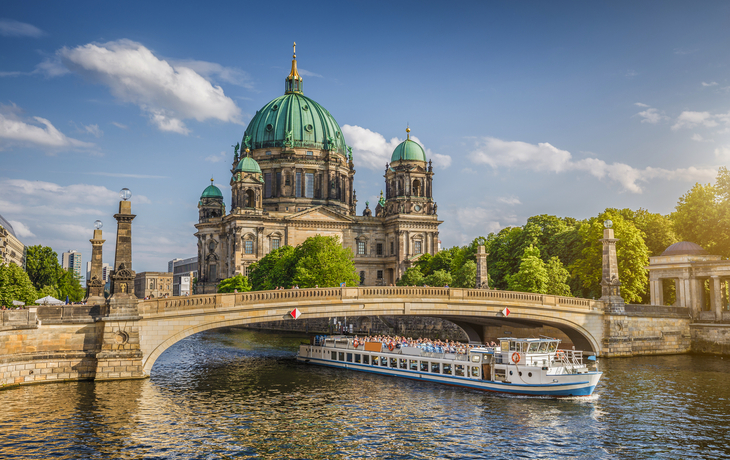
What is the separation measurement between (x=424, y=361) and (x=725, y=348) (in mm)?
26320

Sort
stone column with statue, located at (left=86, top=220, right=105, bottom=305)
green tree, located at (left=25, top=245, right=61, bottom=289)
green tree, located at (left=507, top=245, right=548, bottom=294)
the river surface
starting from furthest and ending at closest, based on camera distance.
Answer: green tree, located at (left=25, top=245, right=61, bottom=289), green tree, located at (left=507, top=245, right=548, bottom=294), stone column with statue, located at (left=86, top=220, right=105, bottom=305), the river surface

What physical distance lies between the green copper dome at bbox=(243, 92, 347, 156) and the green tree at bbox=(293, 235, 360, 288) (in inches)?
1726

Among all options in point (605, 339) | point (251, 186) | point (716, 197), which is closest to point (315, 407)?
point (605, 339)

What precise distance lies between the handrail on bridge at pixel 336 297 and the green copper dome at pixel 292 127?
82.5m

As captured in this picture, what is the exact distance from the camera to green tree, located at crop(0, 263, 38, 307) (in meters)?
60.9

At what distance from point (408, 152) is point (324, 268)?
127 feet

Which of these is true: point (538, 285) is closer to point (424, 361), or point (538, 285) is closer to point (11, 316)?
point (424, 361)

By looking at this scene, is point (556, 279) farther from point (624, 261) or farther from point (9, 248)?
point (9, 248)

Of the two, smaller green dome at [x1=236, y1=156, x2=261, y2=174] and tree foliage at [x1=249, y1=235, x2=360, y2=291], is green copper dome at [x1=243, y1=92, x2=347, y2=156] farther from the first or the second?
tree foliage at [x1=249, y1=235, x2=360, y2=291]

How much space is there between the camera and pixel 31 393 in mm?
32250

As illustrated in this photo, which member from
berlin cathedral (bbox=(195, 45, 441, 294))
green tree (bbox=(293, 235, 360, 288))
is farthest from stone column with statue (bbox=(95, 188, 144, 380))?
berlin cathedral (bbox=(195, 45, 441, 294))

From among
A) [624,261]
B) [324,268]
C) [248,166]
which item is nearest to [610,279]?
[624,261]

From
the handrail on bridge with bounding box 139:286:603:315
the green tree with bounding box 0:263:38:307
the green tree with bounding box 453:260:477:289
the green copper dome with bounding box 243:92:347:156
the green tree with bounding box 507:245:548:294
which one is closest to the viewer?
the handrail on bridge with bounding box 139:286:603:315

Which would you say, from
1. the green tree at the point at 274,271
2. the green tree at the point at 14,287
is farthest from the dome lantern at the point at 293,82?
the green tree at the point at 14,287
